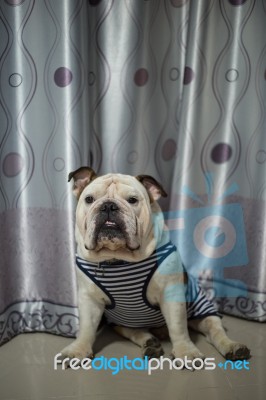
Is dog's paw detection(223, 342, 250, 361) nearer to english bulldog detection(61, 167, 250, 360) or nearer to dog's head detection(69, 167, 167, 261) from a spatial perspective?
english bulldog detection(61, 167, 250, 360)

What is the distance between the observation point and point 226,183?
189cm

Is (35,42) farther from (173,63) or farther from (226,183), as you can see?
(226,183)

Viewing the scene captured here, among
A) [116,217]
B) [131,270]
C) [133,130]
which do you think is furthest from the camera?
[133,130]

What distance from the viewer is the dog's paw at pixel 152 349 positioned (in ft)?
4.87

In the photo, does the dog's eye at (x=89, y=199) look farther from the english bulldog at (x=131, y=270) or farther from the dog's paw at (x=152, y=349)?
the dog's paw at (x=152, y=349)

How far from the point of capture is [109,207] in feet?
4.24

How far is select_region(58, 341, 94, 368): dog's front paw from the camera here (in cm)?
143

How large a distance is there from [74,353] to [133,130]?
3.22 feet

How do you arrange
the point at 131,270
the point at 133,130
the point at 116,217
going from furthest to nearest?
the point at 133,130 → the point at 131,270 → the point at 116,217

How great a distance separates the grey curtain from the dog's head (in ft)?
0.85

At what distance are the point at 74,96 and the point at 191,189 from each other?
2.36ft

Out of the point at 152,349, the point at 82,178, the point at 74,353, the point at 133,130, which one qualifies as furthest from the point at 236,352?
the point at 133,130

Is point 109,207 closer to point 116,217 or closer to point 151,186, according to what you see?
point 116,217

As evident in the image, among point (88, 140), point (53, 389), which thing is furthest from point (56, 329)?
point (88, 140)
